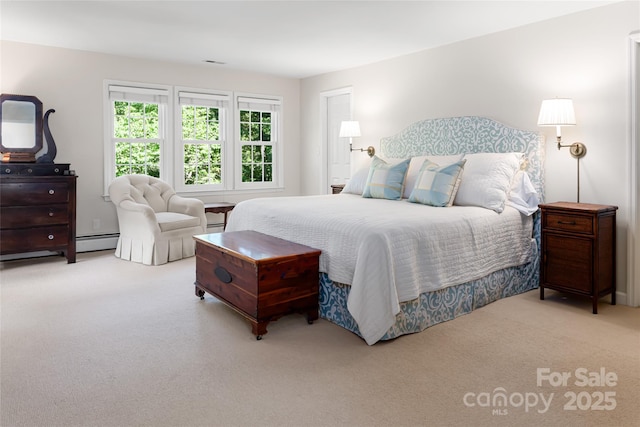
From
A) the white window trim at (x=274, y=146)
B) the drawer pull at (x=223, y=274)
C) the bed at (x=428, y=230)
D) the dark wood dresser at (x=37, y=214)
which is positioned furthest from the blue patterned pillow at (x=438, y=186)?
the dark wood dresser at (x=37, y=214)

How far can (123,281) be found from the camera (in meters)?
4.17

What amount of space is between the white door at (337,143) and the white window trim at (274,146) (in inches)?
30.7

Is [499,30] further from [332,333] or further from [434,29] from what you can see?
[332,333]

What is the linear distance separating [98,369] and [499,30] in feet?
14.1

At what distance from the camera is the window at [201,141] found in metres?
6.13

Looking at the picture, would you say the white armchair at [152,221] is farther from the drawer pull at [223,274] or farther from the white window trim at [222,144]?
the drawer pull at [223,274]

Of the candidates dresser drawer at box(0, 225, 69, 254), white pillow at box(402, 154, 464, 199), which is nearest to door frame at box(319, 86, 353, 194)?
white pillow at box(402, 154, 464, 199)

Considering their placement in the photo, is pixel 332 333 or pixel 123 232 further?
pixel 123 232

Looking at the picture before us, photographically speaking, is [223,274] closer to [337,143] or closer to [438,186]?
[438,186]

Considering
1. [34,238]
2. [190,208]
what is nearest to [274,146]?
[190,208]

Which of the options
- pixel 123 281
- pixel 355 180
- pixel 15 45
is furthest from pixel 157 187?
pixel 355 180

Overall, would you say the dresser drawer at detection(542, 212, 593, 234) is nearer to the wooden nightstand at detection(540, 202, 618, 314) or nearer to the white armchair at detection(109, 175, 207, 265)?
the wooden nightstand at detection(540, 202, 618, 314)

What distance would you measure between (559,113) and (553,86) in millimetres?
500

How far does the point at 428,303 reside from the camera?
9.98ft
